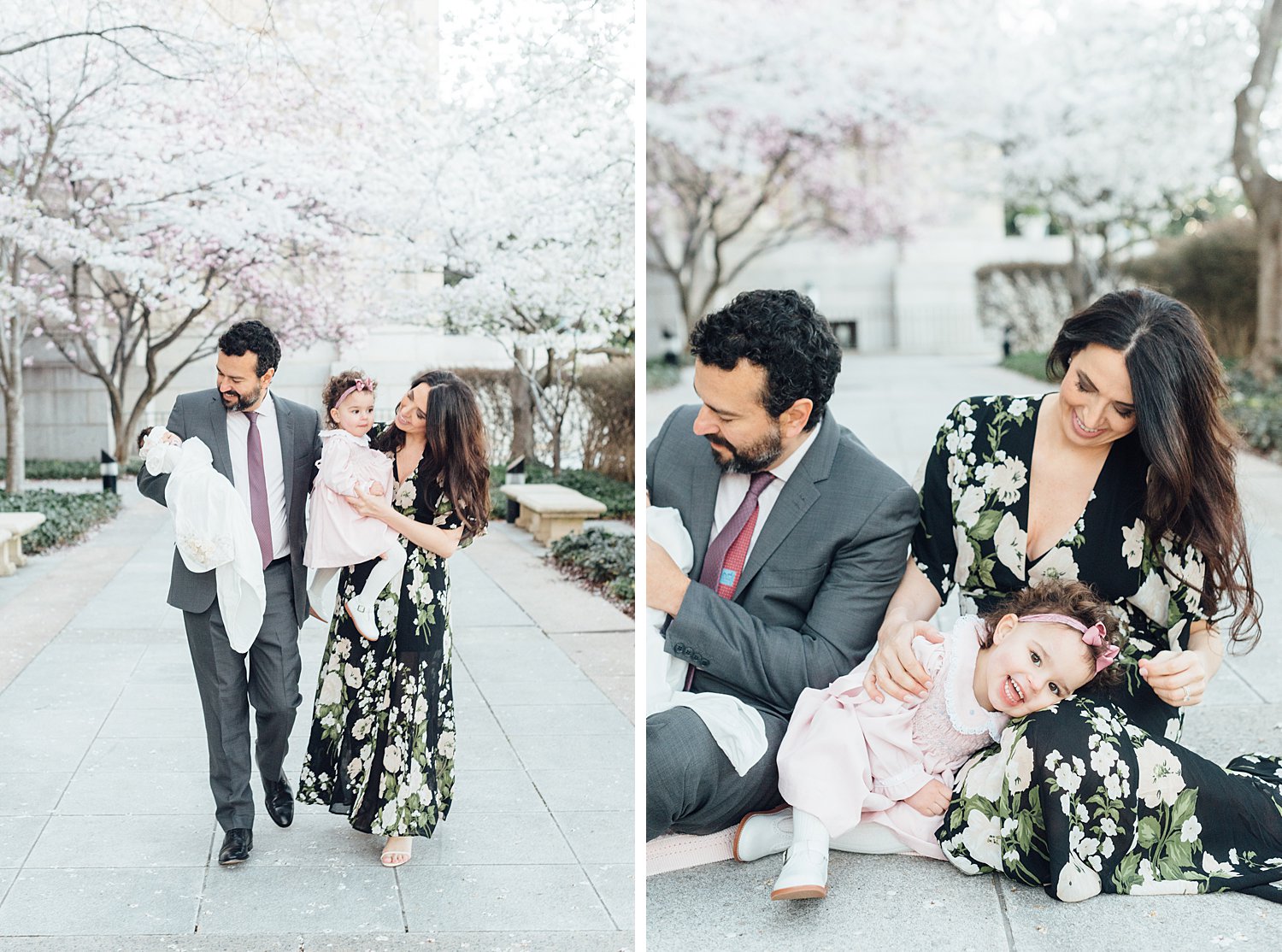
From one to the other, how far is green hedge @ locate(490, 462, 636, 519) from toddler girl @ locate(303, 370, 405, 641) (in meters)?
0.86

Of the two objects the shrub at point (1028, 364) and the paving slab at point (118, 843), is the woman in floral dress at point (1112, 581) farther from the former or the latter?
the shrub at point (1028, 364)

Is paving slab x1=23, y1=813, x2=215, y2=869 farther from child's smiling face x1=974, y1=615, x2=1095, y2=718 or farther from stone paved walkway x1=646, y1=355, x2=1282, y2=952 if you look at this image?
child's smiling face x1=974, y1=615, x2=1095, y2=718

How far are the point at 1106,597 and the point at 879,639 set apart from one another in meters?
0.47

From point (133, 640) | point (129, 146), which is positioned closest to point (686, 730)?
point (133, 640)

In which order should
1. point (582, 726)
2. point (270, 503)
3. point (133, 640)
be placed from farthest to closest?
point (582, 726) → point (133, 640) → point (270, 503)

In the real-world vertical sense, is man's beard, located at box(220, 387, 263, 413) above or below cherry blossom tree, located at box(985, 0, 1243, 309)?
below

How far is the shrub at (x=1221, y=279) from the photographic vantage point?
1288cm

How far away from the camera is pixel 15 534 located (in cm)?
309

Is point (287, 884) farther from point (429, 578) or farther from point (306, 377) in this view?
Result: point (306, 377)

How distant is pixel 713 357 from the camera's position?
248 centimetres

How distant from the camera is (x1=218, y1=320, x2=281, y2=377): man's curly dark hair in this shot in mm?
2861

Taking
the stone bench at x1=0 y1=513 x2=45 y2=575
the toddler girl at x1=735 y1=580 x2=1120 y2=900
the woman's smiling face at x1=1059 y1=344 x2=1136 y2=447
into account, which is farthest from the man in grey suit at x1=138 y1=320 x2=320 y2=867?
the woman's smiling face at x1=1059 y1=344 x2=1136 y2=447

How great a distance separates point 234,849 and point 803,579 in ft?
4.44

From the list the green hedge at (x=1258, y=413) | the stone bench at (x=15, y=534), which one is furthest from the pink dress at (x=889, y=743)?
the green hedge at (x=1258, y=413)
